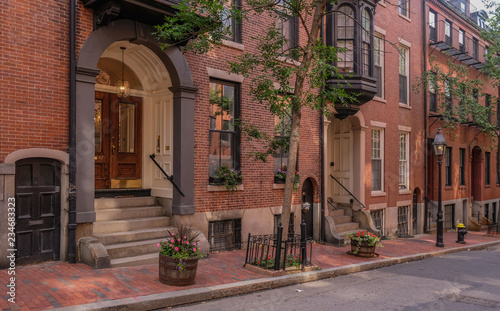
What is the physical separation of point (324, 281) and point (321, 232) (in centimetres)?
501

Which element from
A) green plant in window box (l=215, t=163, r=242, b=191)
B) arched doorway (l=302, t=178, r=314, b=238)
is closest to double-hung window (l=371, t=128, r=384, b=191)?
arched doorway (l=302, t=178, r=314, b=238)

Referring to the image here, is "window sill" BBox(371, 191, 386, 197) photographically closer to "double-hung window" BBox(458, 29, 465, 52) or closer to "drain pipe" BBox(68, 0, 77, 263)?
"drain pipe" BBox(68, 0, 77, 263)

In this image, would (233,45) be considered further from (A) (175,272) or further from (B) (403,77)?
(B) (403,77)

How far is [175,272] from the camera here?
23.6 ft

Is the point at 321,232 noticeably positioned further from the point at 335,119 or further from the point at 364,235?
the point at 335,119

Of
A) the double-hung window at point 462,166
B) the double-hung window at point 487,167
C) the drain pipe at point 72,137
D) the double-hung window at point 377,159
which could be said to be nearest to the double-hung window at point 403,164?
the double-hung window at point 377,159

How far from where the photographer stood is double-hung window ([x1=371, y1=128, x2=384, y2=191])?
54.9ft

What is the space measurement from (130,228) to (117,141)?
2623mm

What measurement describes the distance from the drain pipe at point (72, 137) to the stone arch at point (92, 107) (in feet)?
0.27

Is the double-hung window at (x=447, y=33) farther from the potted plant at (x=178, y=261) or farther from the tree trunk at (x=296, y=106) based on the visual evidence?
the potted plant at (x=178, y=261)

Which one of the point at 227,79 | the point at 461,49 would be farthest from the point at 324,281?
the point at 461,49

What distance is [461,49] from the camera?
75.4ft

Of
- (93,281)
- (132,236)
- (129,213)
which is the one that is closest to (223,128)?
(129,213)

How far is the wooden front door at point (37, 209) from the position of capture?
314 inches
